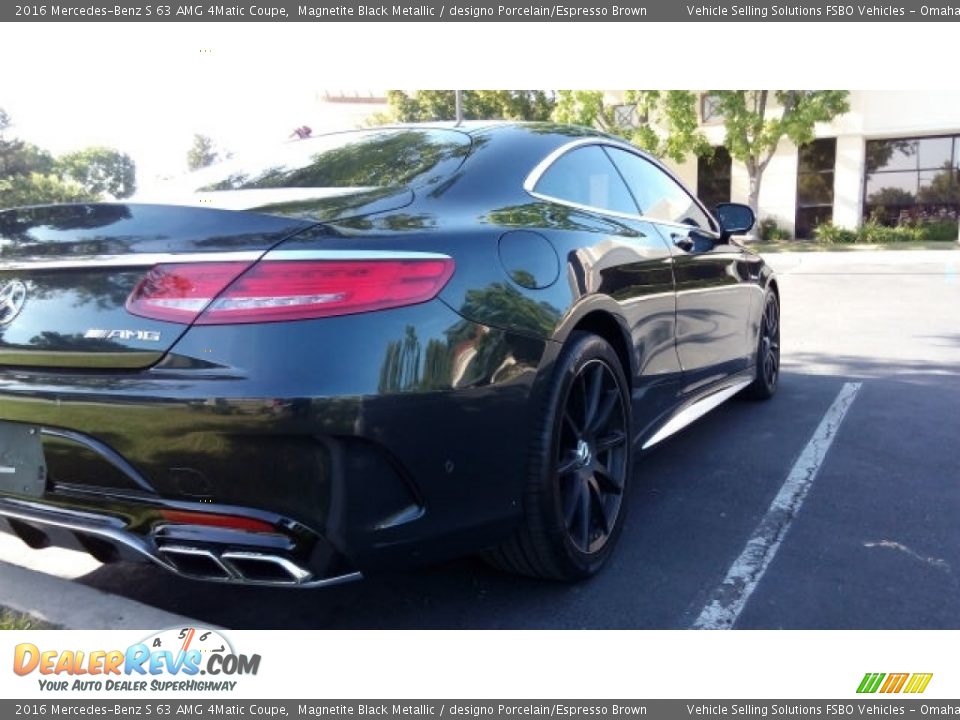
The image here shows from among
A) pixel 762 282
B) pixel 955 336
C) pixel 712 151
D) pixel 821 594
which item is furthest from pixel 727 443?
pixel 712 151

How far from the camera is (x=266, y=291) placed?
6.46 ft

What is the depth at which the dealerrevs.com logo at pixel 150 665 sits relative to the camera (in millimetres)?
2230

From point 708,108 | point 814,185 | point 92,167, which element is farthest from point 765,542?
point 92,167

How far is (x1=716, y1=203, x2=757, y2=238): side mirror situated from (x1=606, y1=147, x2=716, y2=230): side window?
22cm

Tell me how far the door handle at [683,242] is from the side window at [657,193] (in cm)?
11

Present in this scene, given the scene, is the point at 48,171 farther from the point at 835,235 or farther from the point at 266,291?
the point at 266,291

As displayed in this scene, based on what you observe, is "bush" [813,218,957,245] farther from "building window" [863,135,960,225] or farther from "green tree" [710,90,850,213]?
"green tree" [710,90,850,213]

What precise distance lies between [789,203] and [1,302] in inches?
1034

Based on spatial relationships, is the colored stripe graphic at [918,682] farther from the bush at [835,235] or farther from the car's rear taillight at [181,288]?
→ the bush at [835,235]

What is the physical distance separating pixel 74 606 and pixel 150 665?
0.41 m

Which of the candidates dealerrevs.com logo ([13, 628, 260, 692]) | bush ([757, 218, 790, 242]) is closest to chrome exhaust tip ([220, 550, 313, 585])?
dealerrevs.com logo ([13, 628, 260, 692])

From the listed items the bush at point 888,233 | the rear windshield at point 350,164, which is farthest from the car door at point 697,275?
the bush at point 888,233

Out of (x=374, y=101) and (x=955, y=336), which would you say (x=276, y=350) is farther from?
(x=374, y=101)

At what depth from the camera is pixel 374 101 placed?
37.4 metres
